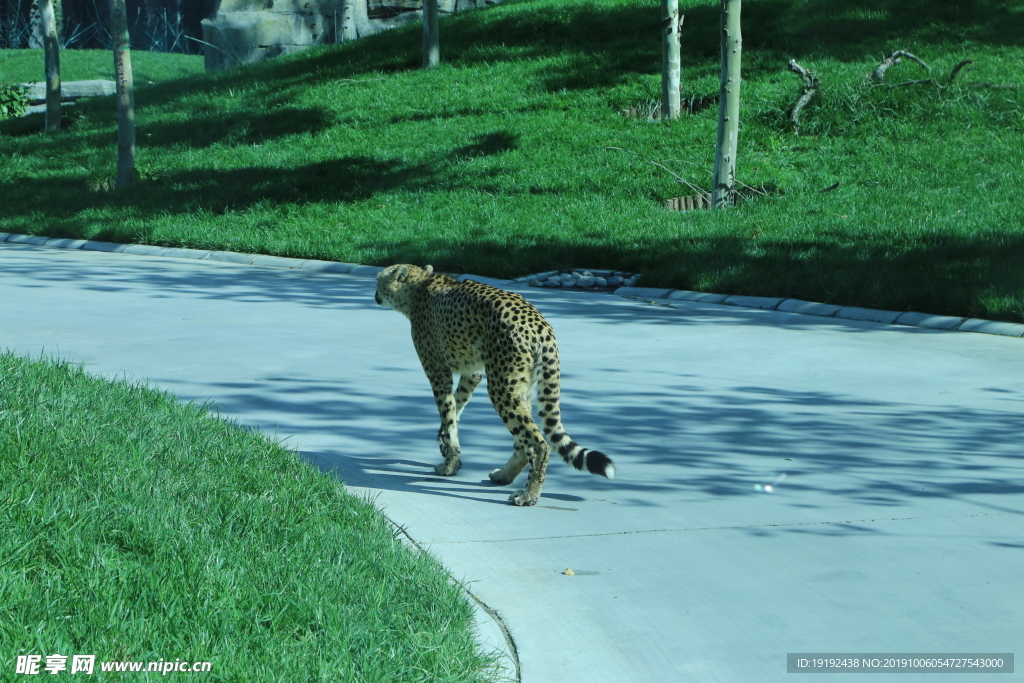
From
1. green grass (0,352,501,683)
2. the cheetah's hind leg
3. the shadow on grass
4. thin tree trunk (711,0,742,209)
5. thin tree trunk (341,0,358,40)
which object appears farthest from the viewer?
thin tree trunk (341,0,358,40)

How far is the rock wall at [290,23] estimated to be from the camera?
37688 millimetres

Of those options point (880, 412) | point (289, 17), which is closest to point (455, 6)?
point (289, 17)

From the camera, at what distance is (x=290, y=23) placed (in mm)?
38344

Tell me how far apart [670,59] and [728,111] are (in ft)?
12.1

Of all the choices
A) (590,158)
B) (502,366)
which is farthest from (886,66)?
(502,366)

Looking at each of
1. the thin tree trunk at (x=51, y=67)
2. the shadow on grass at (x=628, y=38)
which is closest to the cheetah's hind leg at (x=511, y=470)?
the shadow on grass at (x=628, y=38)

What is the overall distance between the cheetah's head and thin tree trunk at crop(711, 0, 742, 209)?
1099 cm

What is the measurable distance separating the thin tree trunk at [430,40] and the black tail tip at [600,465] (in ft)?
68.5

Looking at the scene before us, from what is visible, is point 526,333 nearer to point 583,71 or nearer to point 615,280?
point 615,280

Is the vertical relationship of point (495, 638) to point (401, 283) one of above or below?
below

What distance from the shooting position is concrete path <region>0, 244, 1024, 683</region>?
473cm

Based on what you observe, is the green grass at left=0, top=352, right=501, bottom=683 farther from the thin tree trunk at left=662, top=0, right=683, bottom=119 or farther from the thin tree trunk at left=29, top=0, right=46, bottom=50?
the thin tree trunk at left=29, top=0, right=46, bottom=50

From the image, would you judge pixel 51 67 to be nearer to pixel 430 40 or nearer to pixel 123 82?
pixel 123 82

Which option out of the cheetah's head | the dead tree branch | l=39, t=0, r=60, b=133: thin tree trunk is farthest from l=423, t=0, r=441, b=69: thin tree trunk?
the cheetah's head
